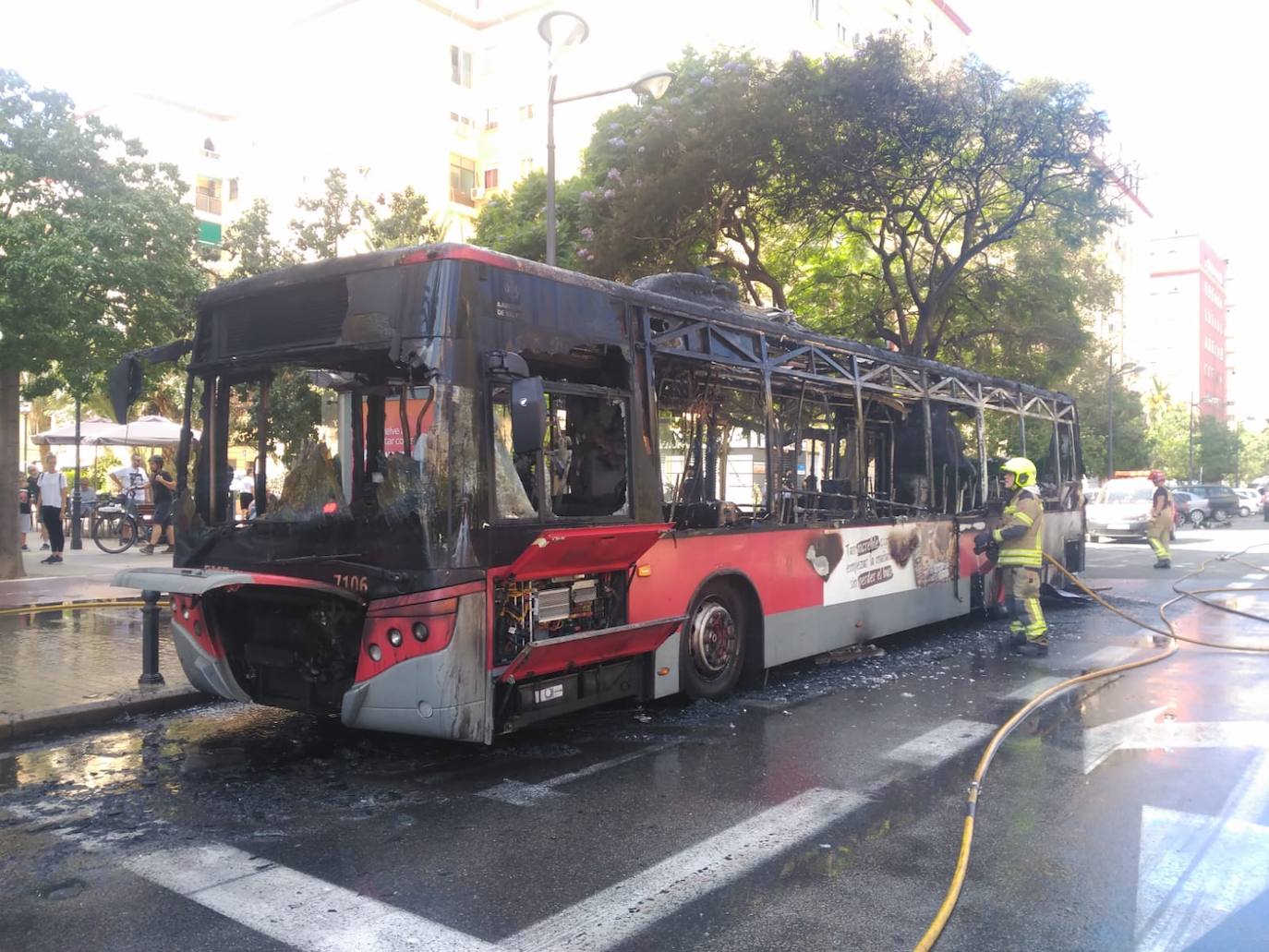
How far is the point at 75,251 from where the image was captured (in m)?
11.7

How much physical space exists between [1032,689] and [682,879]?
505cm

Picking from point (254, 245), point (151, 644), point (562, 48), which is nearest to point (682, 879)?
point (151, 644)

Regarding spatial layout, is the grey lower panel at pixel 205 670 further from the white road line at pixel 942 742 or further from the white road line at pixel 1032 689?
the white road line at pixel 1032 689

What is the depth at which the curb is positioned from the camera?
657cm

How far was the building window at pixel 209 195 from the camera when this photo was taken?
141 ft

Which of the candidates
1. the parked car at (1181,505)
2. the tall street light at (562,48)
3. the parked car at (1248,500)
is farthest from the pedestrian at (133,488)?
the parked car at (1248,500)

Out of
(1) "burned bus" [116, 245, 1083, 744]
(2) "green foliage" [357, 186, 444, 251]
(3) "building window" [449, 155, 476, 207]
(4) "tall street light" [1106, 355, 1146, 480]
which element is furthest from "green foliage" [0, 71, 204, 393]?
(4) "tall street light" [1106, 355, 1146, 480]

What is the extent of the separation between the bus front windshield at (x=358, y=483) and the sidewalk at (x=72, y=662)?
5.74ft

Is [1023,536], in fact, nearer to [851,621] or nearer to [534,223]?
[851,621]

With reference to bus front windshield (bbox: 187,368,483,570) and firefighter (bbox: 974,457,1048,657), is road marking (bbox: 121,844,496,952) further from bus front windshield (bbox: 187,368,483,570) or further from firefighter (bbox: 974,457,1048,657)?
firefighter (bbox: 974,457,1048,657)

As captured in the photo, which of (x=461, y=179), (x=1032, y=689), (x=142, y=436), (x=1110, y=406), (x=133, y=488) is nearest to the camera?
(x=1032, y=689)

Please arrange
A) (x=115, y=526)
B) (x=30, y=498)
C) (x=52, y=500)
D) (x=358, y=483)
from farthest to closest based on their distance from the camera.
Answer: (x=115, y=526), (x=30, y=498), (x=52, y=500), (x=358, y=483)

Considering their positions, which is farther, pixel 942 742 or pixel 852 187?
pixel 852 187

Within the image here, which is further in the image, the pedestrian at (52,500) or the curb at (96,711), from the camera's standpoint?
the pedestrian at (52,500)
